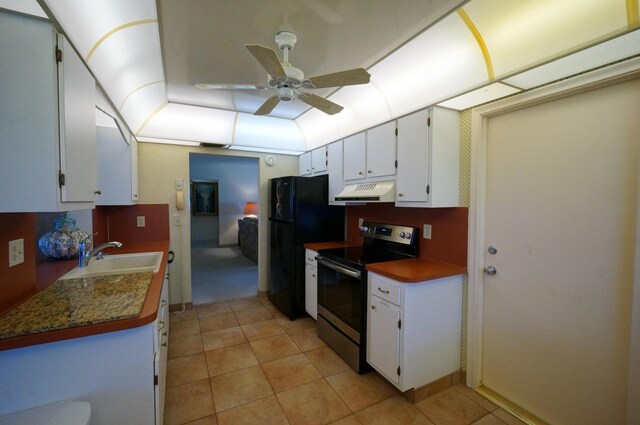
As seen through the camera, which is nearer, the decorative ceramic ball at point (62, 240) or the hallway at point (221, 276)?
the decorative ceramic ball at point (62, 240)

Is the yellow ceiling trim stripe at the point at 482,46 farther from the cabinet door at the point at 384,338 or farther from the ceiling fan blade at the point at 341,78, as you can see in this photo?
the cabinet door at the point at 384,338

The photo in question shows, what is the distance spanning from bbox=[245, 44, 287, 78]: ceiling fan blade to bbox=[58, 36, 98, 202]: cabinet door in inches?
29.9

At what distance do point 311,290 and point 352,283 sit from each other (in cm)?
88

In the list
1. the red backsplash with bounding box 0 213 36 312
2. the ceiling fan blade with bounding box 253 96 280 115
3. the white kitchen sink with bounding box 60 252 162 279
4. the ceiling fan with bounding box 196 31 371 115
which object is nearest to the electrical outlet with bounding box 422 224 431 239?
the ceiling fan with bounding box 196 31 371 115

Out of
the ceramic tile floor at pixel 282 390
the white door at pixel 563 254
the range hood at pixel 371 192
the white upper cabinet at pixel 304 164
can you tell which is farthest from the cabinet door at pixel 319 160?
the ceramic tile floor at pixel 282 390

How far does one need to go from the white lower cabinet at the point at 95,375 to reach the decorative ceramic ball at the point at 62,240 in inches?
42.0

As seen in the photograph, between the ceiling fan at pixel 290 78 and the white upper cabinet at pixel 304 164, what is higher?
the ceiling fan at pixel 290 78

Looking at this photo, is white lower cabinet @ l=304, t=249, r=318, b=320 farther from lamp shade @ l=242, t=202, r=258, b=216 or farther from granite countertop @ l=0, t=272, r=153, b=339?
lamp shade @ l=242, t=202, r=258, b=216

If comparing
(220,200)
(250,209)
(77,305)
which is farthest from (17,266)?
(220,200)

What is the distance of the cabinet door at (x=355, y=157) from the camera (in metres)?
2.70

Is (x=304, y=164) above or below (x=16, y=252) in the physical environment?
above

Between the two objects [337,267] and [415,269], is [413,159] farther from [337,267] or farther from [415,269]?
[337,267]

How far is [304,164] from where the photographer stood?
3988mm

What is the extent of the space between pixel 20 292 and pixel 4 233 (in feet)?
1.02
